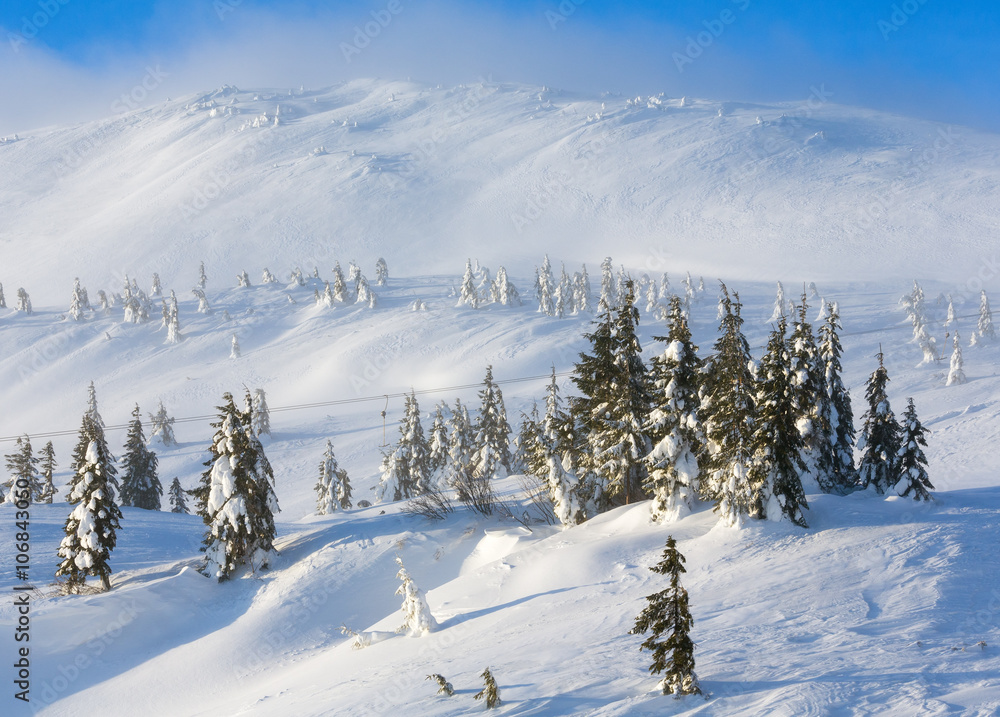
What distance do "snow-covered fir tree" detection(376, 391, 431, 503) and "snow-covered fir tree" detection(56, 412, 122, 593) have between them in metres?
26.6

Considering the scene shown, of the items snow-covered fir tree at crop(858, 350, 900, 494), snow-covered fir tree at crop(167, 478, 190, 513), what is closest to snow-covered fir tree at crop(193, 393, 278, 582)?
snow-covered fir tree at crop(858, 350, 900, 494)

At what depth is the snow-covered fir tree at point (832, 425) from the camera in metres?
26.8

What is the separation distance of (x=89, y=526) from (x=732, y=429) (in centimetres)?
2736

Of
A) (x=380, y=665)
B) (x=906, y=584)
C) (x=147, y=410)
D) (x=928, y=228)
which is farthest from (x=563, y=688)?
(x=928, y=228)

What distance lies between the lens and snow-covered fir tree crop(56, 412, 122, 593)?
2877 centimetres

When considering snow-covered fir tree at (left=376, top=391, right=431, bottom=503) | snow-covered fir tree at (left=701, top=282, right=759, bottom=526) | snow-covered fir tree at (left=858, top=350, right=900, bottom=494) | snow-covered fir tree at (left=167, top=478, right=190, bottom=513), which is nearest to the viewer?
snow-covered fir tree at (left=701, top=282, right=759, bottom=526)

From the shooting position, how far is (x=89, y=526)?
95.0ft

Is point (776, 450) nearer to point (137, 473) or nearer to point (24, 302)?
point (137, 473)

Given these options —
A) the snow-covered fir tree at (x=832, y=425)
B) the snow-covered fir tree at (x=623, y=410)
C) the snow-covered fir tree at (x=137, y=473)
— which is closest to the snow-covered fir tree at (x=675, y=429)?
the snow-covered fir tree at (x=623, y=410)

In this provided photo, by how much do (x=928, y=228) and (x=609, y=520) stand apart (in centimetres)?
17859

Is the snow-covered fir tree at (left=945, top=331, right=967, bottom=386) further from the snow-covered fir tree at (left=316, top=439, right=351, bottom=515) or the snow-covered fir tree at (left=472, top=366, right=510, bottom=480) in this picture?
the snow-covered fir tree at (left=316, top=439, right=351, bottom=515)

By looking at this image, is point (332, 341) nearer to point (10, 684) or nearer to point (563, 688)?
point (10, 684)

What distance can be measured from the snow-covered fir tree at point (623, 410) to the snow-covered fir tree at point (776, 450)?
5.68 metres

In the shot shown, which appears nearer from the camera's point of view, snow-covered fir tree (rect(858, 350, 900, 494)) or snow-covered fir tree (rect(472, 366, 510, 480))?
snow-covered fir tree (rect(858, 350, 900, 494))
